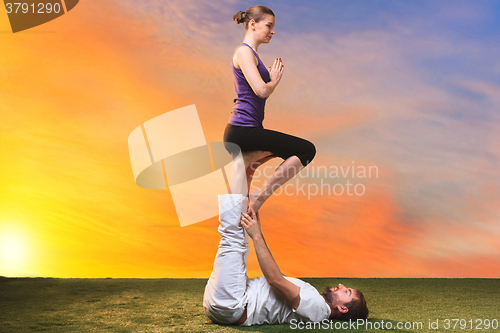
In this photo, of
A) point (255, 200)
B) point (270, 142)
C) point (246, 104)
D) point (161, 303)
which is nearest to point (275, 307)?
point (255, 200)

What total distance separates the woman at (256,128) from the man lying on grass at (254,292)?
0.65 feet

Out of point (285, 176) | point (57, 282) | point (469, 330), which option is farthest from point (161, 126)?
point (469, 330)

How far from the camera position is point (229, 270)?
6.30 feet

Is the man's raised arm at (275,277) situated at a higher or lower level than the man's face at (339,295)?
higher

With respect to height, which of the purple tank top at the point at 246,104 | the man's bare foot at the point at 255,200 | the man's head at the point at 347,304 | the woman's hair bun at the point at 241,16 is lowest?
the man's head at the point at 347,304

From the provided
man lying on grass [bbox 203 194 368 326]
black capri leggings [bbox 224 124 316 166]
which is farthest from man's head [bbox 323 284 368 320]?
black capri leggings [bbox 224 124 316 166]

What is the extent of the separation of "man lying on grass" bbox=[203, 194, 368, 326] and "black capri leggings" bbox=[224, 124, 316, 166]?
322mm

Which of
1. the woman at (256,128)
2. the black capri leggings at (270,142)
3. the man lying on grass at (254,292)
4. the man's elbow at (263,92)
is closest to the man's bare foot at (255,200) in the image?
the woman at (256,128)

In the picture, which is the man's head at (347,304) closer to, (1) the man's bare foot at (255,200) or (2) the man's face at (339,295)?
(2) the man's face at (339,295)

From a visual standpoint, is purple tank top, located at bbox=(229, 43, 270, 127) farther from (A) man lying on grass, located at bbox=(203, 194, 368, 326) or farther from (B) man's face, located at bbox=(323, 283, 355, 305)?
(B) man's face, located at bbox=(323, 283, 355, 305)

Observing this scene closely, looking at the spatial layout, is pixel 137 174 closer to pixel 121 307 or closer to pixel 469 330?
pixel 121 307

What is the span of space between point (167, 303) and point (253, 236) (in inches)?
39.6

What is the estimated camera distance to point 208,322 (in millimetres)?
2041

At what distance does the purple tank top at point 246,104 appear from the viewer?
86.9 inches
